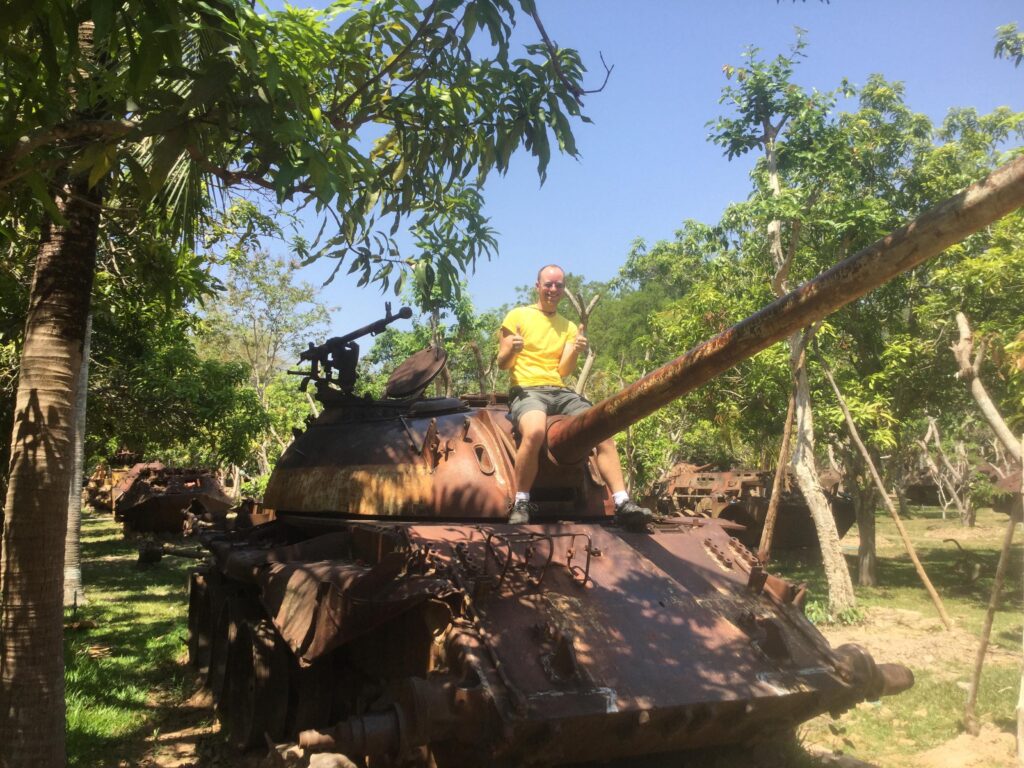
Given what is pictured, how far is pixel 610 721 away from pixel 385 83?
13.3ft

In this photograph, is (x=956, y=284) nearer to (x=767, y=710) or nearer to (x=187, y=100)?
(x=767, y=710)

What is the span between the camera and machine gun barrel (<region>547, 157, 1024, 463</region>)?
270cm

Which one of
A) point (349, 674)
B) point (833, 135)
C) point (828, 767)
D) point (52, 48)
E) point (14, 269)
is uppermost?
point (833, 135)

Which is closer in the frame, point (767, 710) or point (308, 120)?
point (308, 120)

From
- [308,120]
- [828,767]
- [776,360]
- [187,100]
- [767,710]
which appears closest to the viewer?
[187,100]

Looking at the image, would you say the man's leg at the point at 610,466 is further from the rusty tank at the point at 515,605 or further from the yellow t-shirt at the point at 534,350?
the yellow t-shirt at the point at 534,350

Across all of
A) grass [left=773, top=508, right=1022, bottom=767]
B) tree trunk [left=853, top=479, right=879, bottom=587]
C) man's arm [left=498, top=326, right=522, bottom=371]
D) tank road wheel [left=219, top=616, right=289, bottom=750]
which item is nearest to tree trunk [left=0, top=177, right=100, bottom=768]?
tank road wheel [left=219, top=616, right=289, bottom=750]

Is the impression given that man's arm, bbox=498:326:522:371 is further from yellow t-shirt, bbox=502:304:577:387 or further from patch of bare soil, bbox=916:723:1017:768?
patch of bare soil, bbox=916:723:1017:768

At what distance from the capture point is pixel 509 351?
5699 mm

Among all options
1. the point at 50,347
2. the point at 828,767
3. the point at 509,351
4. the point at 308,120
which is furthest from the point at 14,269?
the point at 828,767

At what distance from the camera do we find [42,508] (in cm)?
436

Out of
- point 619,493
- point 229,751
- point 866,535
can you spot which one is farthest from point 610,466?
point 866,535

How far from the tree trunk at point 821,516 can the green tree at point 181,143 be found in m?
7.87

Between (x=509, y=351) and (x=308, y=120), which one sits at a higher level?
(x=308, y=120)
